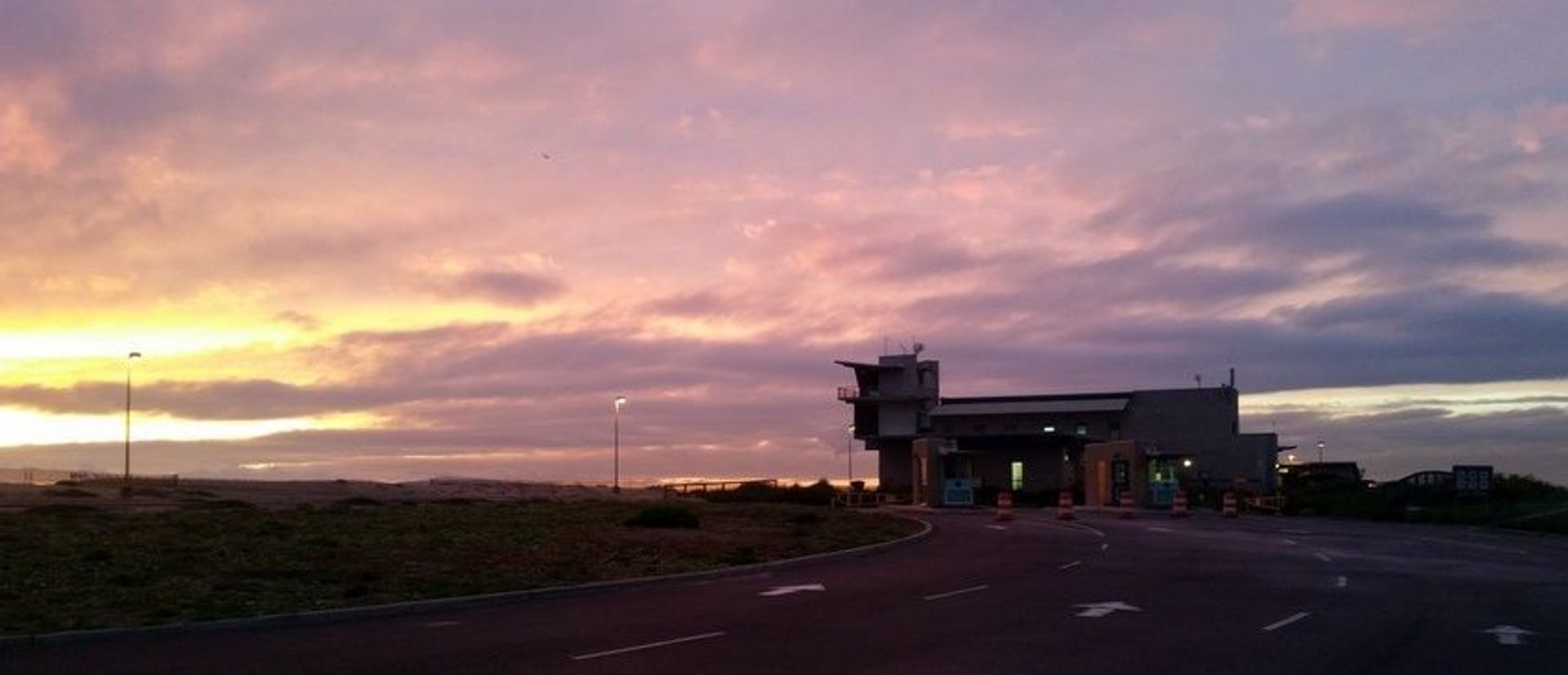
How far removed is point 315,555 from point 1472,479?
2044 inches

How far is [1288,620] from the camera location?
1941 cm

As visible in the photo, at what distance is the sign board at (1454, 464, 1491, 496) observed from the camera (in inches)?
2511

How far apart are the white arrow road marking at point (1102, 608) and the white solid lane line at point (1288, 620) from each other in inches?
78.9

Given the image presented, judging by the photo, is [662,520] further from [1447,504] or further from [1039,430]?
[1039,430]

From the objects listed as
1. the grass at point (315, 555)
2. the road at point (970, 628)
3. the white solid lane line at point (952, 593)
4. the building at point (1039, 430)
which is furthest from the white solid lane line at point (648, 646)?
the building at point (1039, 430)

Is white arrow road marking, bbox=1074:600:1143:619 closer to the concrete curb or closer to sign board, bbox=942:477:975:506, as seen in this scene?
the concrete curb

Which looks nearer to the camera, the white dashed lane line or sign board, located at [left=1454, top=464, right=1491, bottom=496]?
the white dashed lane line

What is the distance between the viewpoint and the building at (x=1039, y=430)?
10619cm

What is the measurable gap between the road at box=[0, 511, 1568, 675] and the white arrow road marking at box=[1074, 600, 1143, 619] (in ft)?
0.21

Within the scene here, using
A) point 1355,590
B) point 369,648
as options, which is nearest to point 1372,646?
point 1355,590

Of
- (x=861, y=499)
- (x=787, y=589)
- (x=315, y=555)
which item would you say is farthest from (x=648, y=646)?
(x=861, y=499)

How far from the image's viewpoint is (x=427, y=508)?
54.5 m

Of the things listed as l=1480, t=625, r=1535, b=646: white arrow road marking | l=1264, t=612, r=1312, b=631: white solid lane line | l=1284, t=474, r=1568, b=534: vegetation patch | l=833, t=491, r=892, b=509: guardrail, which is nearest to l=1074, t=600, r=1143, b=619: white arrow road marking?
l=1264, t=612, r=1312, b=631: white solid lane line

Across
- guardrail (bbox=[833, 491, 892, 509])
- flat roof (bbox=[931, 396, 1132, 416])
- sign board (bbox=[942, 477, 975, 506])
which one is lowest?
guardrail (bbox=[833, 491, 892, 509])
